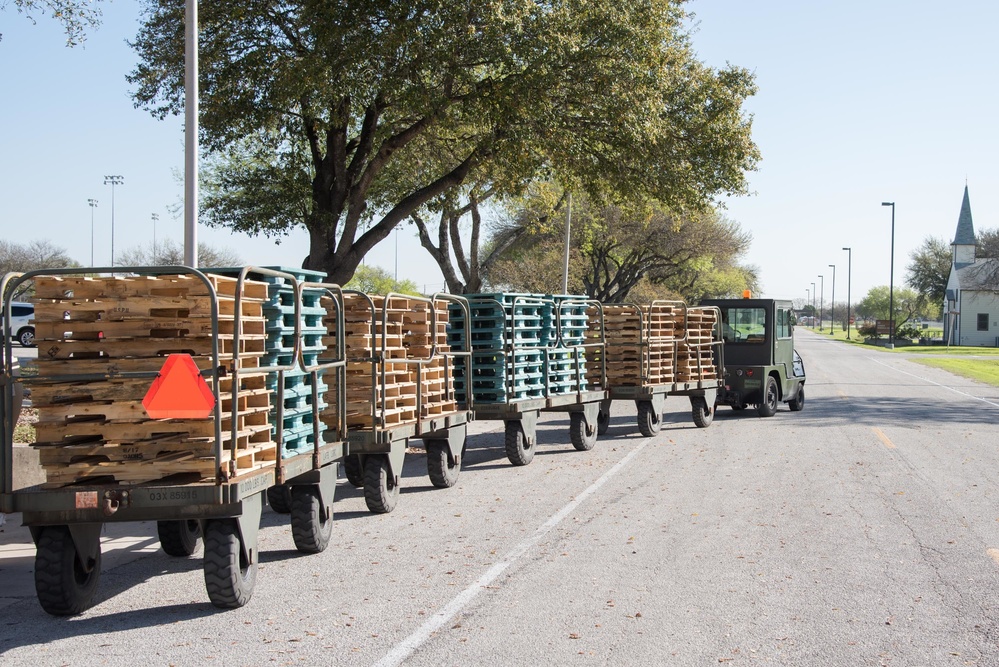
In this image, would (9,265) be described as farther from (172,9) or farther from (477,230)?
(172,9)

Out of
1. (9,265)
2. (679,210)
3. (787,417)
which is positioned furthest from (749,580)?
(9,265)

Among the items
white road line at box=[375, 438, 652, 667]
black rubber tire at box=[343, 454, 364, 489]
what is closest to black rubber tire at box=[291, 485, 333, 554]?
white road line at box=[375, 438, 652, 667]

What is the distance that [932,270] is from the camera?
114 meters

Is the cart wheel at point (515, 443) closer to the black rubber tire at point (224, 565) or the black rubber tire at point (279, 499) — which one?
the black rubber tire at point (279, 499)

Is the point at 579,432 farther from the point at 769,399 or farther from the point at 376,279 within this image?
the point at 376,279

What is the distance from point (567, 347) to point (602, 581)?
27.0 ft

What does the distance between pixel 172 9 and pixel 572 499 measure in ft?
44.1

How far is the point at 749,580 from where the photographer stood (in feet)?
24.6

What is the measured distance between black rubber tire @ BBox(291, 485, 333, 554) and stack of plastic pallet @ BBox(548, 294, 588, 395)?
6.87 meters

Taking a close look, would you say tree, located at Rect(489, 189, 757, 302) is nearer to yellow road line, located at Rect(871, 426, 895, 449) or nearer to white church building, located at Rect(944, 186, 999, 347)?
yellow road line, located at Rect(871, 426, 895, 449)

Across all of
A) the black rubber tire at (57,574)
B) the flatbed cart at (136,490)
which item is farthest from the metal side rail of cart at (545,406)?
the black rubber tire at (57,574)

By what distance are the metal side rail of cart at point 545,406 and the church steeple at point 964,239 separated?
100102 mm

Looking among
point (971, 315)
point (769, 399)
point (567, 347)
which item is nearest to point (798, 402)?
point (769, 399)

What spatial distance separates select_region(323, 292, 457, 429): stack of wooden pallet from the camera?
10.1m
